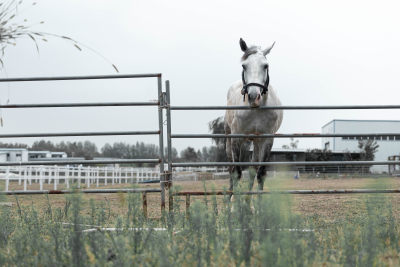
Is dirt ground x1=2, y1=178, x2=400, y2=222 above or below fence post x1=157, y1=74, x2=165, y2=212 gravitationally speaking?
below

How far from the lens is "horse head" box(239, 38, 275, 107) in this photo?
4.61 meters

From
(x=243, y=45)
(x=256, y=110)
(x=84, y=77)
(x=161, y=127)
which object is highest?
(x=243, y=45)

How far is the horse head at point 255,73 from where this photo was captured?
15.1 ft

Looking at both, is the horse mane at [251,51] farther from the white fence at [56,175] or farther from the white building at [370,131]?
the white building at [370,131]

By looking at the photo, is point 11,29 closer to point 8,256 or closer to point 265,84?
point 8,256

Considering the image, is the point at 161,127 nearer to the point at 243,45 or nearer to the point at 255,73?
the point at 255,73

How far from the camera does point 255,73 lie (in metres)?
4.83

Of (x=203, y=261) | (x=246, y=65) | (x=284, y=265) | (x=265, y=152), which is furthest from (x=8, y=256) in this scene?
(x=265, y=152)

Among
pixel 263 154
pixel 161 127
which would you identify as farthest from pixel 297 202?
pixel 161 127

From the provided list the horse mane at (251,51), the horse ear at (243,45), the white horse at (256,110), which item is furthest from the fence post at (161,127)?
the horse ear at (243,45)

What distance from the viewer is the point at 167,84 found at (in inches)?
179

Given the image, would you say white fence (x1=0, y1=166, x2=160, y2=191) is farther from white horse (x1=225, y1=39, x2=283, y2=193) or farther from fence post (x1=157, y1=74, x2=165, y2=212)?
white horse (x1=225, y1=39, x2=283, y2=193)

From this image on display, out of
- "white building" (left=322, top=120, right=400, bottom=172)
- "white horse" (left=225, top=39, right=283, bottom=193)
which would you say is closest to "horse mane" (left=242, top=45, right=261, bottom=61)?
"white horse" (left=225, top=39, right=283, bottom=193)

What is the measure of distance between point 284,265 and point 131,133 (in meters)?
3.14
